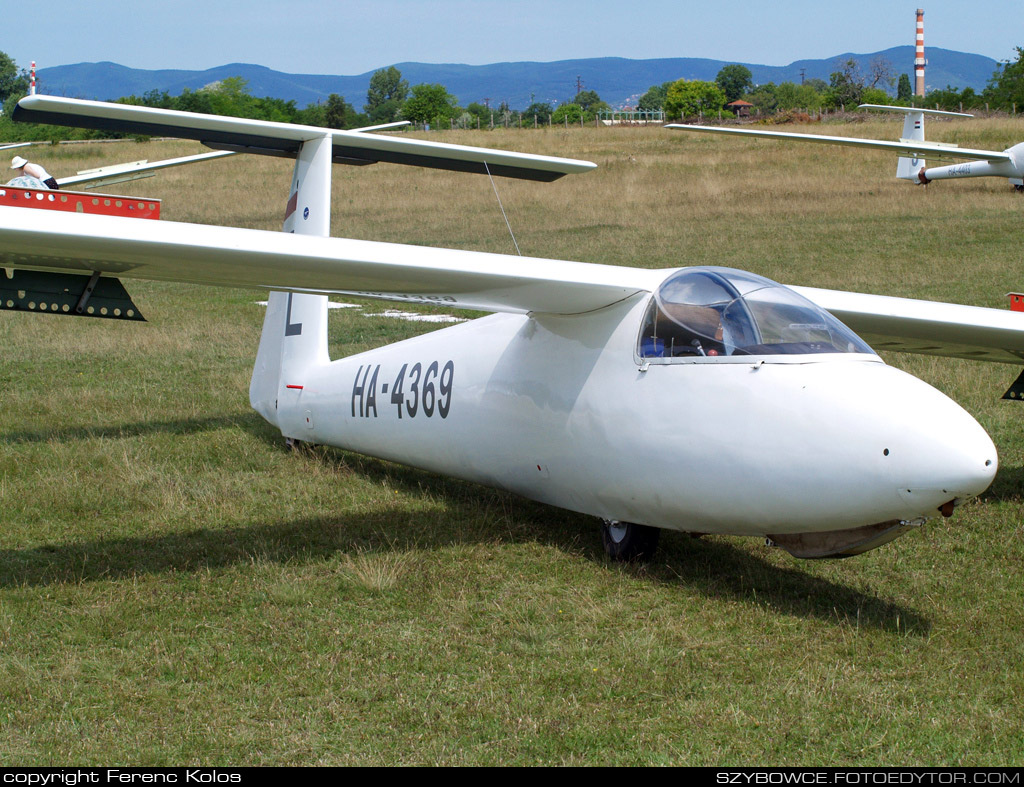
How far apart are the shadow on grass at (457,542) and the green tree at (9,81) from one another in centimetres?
20143

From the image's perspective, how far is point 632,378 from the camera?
21.8 feet

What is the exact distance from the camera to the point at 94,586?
680 cm

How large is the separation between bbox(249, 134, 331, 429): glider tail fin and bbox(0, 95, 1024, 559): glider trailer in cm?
105

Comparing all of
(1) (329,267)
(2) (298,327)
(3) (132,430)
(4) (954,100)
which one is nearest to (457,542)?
(1) (329,267)

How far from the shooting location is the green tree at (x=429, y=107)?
14775cm

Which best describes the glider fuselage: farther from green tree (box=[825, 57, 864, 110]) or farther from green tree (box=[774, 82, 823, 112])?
green tree (box=[774, 82, 823, 112])

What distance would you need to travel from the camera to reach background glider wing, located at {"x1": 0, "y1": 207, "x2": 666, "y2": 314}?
19.3 feet

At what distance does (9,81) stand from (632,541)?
209 m

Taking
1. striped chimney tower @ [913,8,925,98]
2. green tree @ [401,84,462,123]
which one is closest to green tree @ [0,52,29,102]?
green tree @ [401,84,462,123]

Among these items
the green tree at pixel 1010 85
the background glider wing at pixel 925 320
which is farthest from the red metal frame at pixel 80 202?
the green tree at pixel 1010 85

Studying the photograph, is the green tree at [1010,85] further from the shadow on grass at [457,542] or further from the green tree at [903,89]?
the green tree at [903,89]
